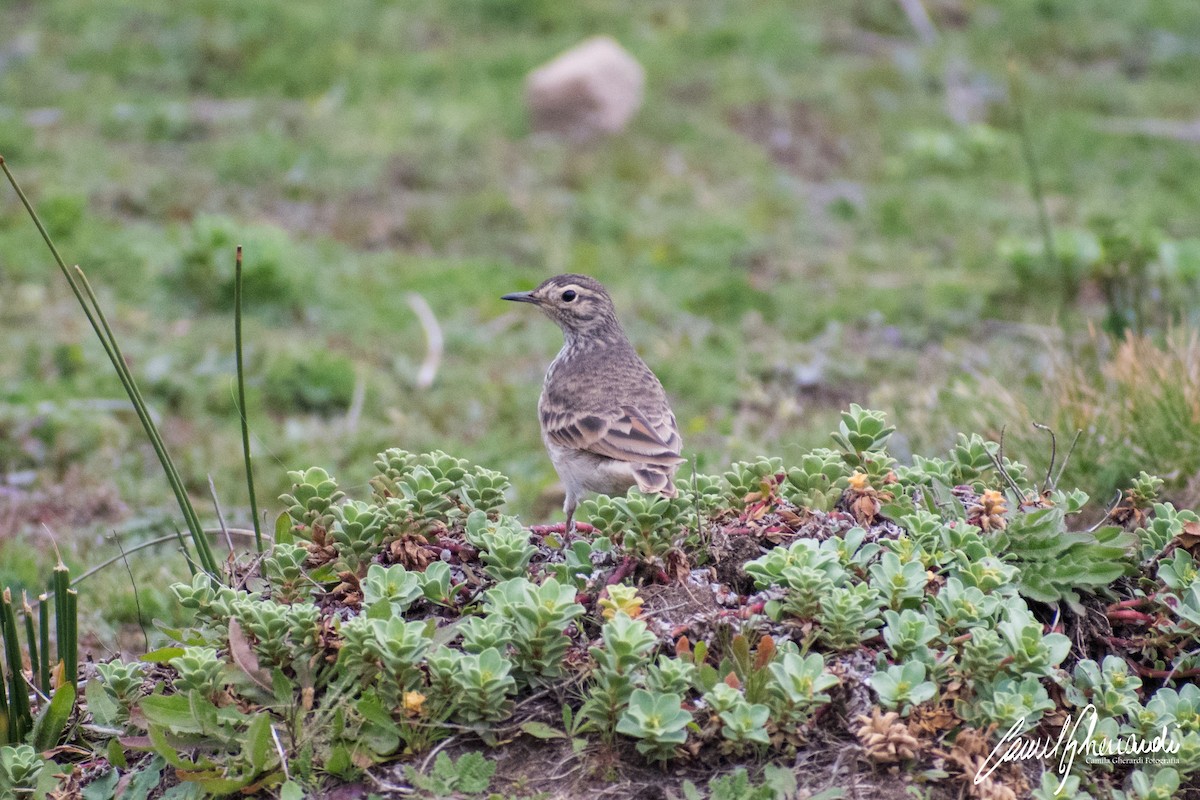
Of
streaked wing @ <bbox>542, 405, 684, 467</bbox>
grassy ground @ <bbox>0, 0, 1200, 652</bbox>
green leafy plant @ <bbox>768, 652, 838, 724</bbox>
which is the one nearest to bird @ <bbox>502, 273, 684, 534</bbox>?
streaked wing @ <bbox>542, 405, 684, 467</bbox>

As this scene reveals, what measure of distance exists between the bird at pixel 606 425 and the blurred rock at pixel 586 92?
20.6 feet

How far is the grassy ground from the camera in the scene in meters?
7.53

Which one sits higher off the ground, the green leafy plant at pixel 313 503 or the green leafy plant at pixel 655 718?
the green leafy plant at pixel 313 503

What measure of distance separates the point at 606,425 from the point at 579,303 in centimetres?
132

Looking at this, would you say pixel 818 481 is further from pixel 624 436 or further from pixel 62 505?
pixel 62 505

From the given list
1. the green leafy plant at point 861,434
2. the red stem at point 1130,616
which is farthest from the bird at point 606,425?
the red stem at point 1130,616

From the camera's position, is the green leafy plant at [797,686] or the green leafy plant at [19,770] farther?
the green leafy plant at [19,770]

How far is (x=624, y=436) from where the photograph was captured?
5020 millimetres

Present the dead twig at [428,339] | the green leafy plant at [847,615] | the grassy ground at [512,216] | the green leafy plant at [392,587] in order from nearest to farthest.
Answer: the green leafy plant at [847,615]
the green leafy plant at [392,587]
the grassy ground at [512,216]
the dead twig at [428,339]

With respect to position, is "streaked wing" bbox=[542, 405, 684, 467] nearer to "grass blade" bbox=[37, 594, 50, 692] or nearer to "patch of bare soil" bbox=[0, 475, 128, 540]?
"grass blade" bbox=[37, 594, 50, 692]

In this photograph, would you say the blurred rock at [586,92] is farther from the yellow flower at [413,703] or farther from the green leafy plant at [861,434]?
the yellow flower at [413,703]

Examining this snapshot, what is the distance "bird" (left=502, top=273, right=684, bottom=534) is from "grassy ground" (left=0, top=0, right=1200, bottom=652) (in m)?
1.23

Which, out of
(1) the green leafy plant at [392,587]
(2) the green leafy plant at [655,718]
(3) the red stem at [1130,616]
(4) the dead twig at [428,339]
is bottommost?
(4) the dead twig at [428,339]

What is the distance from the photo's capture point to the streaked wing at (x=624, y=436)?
4871 mm
